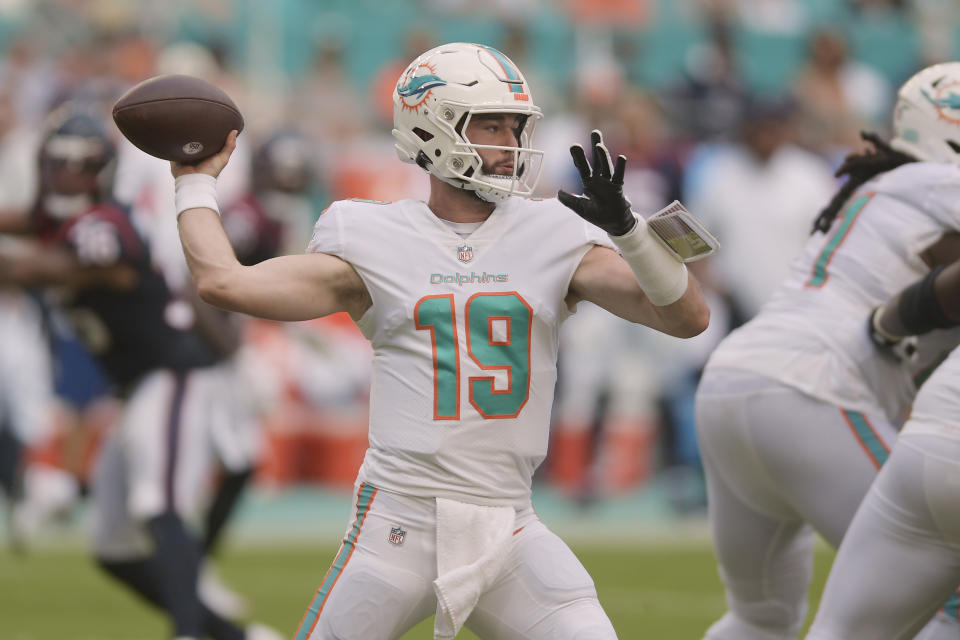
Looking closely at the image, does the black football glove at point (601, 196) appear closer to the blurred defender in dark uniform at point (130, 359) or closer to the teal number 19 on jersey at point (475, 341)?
the teal number 19 on jersey at point (475, 341)

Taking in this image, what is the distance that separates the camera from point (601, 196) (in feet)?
10.7

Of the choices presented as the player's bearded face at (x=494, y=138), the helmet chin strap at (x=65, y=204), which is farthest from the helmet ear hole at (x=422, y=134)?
the helmet chin strap at (x=65, y=204)

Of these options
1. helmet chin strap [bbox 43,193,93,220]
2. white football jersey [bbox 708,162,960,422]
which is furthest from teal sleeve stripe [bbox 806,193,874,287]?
helmet chin strap [bbox 43,193,93,220]

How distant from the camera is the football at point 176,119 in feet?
11.4

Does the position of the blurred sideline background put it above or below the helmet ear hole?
below

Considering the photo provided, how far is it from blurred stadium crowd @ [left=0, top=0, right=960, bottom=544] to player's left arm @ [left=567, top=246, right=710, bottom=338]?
280 centimetres

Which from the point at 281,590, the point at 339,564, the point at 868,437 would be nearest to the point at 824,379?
the point at 868,437

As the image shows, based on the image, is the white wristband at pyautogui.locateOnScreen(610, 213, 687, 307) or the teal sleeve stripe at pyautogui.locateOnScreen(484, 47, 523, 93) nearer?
the white wristband at pyautogui.locateOnScreen(610, 213, 687, 307)

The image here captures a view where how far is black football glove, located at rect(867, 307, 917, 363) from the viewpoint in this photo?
4031mm

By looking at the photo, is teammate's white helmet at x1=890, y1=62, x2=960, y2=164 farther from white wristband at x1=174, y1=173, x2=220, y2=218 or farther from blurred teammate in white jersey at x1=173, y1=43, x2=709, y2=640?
white wristband at x1=174, y1=173, x2=220, y2=218

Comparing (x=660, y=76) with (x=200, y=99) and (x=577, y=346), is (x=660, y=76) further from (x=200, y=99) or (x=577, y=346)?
(x=200, y=99)

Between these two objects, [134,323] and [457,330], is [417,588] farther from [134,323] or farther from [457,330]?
[134,323]

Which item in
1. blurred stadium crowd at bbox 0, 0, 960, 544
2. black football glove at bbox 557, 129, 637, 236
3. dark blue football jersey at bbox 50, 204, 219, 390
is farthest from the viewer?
blurred stadium crowd at bbox 0, 0, 960, 544

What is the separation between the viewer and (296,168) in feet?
25.4
